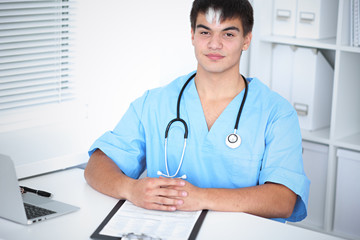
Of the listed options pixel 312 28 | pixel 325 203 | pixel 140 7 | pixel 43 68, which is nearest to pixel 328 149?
pixel 325 203

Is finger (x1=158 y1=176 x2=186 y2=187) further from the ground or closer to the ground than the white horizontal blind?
closer to the ground

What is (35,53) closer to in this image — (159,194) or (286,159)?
(159,194)

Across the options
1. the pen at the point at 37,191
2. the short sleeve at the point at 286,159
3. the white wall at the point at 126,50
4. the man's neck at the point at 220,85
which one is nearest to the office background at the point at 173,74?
the white wall at the point at 126,50

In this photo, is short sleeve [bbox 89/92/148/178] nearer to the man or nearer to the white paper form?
the man

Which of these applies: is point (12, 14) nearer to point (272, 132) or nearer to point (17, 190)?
point (17, 190)

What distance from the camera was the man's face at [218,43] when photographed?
5.97 ft

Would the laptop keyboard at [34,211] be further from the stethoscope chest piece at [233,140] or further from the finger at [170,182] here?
the stethoscope chest piece at [233,140]

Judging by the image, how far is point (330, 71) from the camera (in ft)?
8.97

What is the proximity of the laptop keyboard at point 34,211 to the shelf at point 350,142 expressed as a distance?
1.47m

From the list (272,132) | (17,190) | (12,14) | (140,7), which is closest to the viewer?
(17,190)

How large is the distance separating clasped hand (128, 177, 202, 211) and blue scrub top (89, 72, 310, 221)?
0.23 metres

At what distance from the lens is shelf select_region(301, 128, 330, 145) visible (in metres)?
2.63

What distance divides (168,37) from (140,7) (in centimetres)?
17

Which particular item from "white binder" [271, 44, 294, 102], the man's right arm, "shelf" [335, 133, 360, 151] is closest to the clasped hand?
the man's right arm
